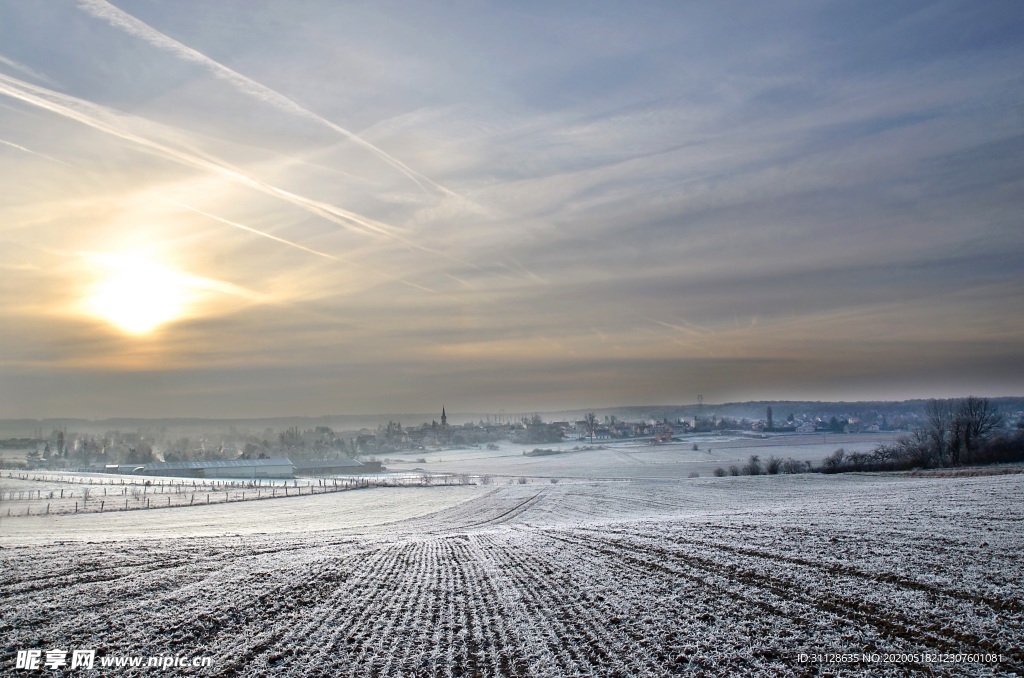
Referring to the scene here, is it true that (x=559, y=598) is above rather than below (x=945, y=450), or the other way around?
above

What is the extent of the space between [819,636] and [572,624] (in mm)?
5805

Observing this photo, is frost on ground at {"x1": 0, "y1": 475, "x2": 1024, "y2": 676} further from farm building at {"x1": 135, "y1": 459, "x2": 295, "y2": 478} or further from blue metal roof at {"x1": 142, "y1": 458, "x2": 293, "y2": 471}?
blue metal roof at {"x1": 142, "y1": 458, "x2": 293, "y2": 471}

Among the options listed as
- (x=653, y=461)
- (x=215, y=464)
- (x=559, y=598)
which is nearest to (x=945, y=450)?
(x=653, y=461)

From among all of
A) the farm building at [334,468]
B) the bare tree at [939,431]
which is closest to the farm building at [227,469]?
the farm building at [334,468]

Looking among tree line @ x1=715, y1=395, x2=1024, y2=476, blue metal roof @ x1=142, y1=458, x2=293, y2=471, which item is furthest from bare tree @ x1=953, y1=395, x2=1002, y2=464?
blue metal roof @ x1=142, y1=458, x2=293, y2=471

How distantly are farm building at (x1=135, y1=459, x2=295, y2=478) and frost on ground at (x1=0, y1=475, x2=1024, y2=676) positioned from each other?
109035mm

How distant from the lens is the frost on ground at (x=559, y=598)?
14.0 metres

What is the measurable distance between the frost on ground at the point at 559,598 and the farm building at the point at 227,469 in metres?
109

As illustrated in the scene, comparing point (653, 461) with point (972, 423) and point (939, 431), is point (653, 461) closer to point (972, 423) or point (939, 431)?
point (939, 431)

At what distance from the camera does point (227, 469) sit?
454ft

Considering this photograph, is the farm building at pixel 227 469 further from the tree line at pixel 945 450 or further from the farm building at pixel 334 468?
the tree line at pixel 945 450

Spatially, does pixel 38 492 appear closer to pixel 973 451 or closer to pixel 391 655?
pixel 391 655

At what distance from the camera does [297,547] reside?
30453mm

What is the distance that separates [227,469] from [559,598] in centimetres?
13730
